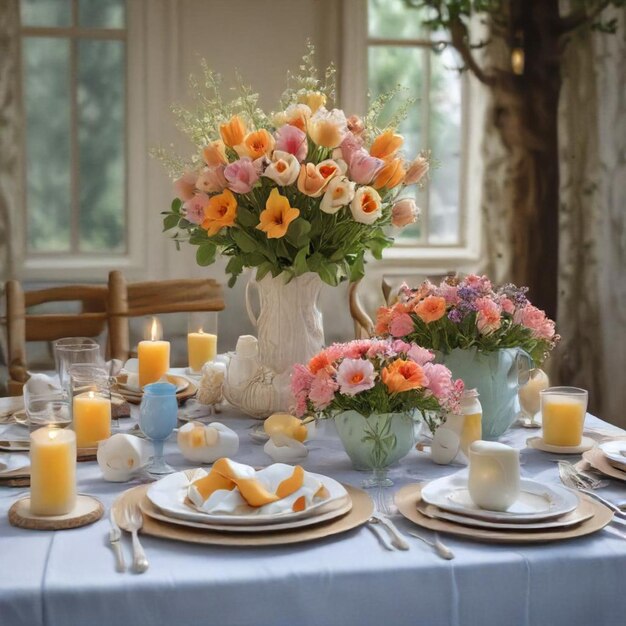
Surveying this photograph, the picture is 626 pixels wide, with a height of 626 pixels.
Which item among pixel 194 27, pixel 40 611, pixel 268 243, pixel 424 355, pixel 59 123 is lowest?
pixel 40 611

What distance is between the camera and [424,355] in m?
1.42

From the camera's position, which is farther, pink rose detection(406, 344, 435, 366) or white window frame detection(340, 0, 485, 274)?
white window frame detection(340, 0, 485, 274)

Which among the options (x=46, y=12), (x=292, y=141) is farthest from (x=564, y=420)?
(x=46, y=12)

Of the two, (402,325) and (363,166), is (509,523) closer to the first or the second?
(402,325)

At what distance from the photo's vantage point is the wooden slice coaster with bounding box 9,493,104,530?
117cm

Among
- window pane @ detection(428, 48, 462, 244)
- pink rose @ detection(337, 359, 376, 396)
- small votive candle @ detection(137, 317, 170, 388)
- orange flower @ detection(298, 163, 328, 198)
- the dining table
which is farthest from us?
window pane @ detection(428, 48, 462, 244)

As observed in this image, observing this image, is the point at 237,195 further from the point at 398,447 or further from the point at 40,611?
the point at 40,611

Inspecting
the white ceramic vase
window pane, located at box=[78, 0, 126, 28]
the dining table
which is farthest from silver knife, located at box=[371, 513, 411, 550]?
window pane, located at box=[78, 0, 126, 28]

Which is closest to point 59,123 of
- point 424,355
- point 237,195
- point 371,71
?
point 371,71

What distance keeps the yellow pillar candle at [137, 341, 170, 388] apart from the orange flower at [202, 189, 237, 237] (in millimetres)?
427

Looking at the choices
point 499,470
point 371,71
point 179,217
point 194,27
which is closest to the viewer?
point 499,470

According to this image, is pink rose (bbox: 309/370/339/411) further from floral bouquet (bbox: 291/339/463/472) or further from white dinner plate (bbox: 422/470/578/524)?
white dinner plate (bbox: 422/470/578/524)

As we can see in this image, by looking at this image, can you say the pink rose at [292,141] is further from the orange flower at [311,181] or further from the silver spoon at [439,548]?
the silver spoon at [439,548]

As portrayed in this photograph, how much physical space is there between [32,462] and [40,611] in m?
0.26
